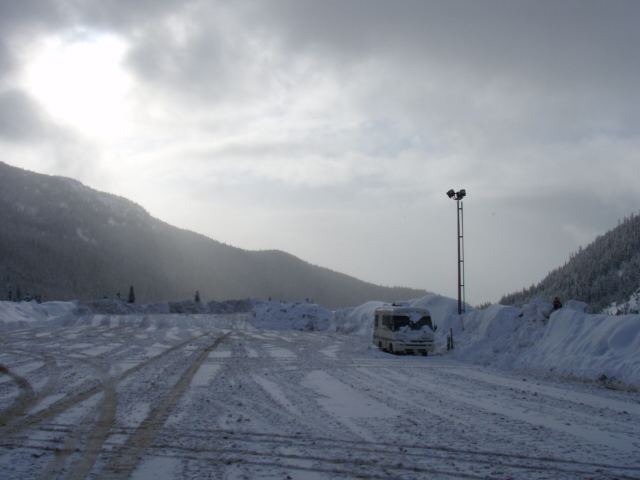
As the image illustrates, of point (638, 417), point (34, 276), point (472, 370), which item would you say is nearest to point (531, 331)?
point (472, 370)

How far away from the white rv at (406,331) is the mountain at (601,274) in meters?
29.8

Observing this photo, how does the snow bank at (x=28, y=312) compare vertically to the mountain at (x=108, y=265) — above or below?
below

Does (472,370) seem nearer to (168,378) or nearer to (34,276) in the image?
(168,378)

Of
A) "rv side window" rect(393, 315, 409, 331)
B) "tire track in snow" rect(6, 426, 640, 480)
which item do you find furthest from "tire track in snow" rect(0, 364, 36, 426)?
"rv side window" rect(393, 315, 409, 331)

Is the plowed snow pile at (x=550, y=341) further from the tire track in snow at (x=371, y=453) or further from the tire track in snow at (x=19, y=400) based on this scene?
the tire track in snow at (x=19, y=400)

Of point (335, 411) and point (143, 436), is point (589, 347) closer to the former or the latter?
point (335, 411)

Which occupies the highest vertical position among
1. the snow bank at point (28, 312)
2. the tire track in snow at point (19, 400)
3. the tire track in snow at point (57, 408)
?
the snow bank at point (28, 312)

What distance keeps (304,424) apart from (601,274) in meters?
64.6

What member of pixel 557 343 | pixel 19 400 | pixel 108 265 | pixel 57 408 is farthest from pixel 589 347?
pixel 108 265

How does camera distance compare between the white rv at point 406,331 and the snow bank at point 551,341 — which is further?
the white rv at point 406,331

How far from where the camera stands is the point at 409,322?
92.6 feet

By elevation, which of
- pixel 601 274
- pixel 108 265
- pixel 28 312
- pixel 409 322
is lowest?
pixel 28 312

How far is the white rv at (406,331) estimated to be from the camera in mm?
27344

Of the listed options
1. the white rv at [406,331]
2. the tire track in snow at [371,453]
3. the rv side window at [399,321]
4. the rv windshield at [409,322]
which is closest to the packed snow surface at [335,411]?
the tire track in snow at [371,453]
